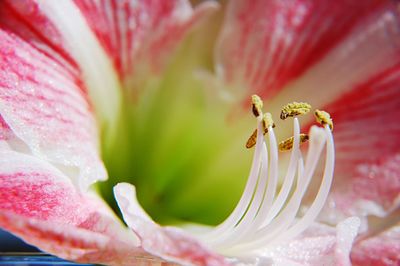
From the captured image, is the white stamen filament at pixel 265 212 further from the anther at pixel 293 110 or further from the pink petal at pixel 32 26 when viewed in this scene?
the pink petal at pixel 32 26

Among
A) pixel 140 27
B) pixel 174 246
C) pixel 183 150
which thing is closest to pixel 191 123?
pixel 183 150

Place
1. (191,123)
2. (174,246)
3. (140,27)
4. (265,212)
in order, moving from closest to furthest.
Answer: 1. (174,246)
2. (265,212)
3. (140,27)
4. (191,123)

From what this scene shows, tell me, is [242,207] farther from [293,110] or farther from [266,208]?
[293,110]

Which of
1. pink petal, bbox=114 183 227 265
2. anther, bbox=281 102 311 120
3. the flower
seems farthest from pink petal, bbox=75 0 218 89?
pink petal, bbox=114 183 227 265

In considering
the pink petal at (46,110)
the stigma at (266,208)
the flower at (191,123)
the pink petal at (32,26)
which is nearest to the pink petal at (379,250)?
the flower at (191,123)

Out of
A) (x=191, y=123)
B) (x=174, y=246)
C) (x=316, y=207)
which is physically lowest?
(x=174, y=246)

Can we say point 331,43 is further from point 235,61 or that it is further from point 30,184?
point 30,184

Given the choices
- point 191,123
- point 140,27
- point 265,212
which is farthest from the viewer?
point 191,123
